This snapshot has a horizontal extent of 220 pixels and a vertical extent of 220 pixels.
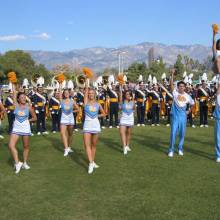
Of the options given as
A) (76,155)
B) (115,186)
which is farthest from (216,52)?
(76,155)

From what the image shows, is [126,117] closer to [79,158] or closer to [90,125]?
[79,158]

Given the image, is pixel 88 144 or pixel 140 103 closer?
pixel 88 144

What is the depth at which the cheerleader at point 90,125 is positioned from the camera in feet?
30.3

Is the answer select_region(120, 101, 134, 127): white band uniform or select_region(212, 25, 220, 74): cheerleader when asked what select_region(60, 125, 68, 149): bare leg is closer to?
select_region(120, 101, 134, 127): white band uniform

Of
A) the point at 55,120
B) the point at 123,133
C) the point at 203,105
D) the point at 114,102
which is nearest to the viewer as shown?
the point at 123,133

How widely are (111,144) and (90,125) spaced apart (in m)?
4.08

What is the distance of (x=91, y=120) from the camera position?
368 inches

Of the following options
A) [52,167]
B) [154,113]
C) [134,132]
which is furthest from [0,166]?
[154,113]

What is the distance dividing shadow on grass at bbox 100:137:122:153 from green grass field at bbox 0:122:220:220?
0.15 meters

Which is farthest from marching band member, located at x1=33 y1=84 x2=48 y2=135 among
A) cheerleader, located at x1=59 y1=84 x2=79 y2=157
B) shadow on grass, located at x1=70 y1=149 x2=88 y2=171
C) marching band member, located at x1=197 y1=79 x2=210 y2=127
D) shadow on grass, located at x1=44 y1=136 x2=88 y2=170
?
marching band member, located at x1=197 y1=79 x2=210 y2=127

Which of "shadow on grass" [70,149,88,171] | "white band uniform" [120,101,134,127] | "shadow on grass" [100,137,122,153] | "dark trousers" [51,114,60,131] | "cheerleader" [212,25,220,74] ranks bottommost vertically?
"shadow on grass" [100,137,122,153]

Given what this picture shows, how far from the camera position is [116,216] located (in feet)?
21.0

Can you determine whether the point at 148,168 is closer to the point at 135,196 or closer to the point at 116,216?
the point at 135,196

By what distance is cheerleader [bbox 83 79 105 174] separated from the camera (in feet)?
30.3
